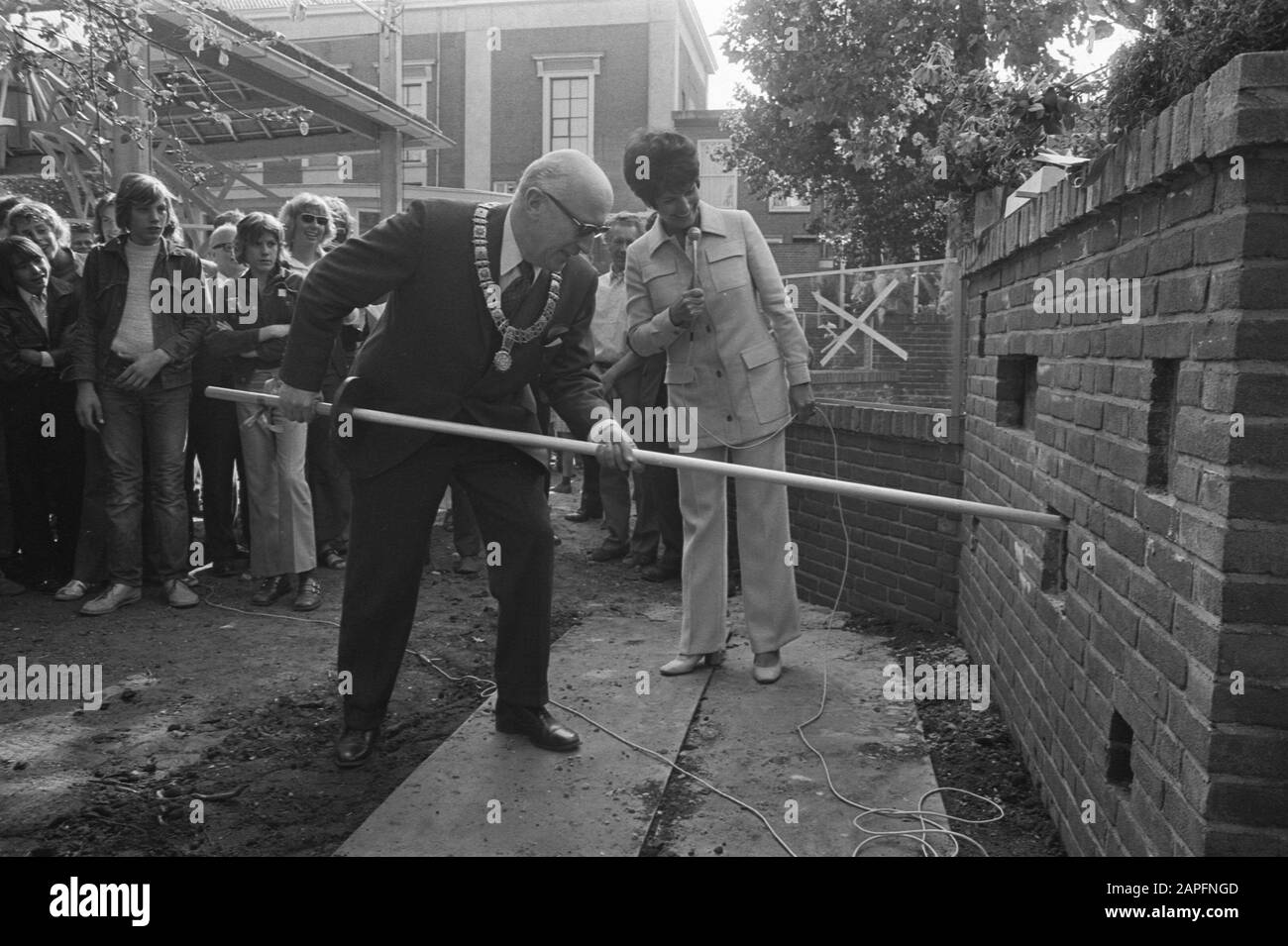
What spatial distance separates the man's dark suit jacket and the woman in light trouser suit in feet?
3.63

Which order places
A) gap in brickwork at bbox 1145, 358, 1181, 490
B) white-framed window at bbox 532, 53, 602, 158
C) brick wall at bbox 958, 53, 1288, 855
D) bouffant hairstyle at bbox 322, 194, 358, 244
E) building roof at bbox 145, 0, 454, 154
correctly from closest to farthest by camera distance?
1. brick wall at bbox 958, 53, 1288, 855
2. gap in brickwork at bbox 1145, 358, 1181, 490
3. bouffant hairstyle at bbox 322, 194, 358, 244
4. building roof at bbox 145, 0, 454, 154
5. white-framed window at bbox 532, 53, 602, 158

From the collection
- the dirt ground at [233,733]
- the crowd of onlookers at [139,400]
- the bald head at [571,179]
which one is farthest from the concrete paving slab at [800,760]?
the crowd of onlookers at [139,400]

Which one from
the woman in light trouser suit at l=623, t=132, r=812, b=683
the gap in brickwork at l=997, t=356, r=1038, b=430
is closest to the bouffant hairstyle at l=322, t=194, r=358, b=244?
the woman in light trouser suit at l=623, t=132, r=812, b=683

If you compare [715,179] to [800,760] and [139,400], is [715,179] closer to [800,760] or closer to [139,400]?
[139,400]

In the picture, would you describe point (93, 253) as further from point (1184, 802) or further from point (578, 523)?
point (1184, 802)

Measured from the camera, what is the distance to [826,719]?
436 cm

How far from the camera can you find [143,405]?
588cm

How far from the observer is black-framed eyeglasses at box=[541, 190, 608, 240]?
3.63 m

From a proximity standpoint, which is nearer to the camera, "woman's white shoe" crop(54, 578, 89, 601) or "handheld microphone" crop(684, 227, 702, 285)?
"handheld microphone" crop(684, 227, 702, 285)

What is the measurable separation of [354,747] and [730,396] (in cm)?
208

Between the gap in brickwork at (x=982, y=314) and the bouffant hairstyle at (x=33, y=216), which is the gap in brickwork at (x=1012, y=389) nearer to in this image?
the gap in brickwork at (x=982, y=314)

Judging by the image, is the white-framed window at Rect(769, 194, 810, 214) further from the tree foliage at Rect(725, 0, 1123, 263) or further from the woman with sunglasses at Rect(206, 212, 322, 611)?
the woman with sunglasses at Rect(206, 212, 322, 611)

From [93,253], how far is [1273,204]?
17.9ft

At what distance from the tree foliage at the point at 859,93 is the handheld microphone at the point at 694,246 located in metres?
11.5
